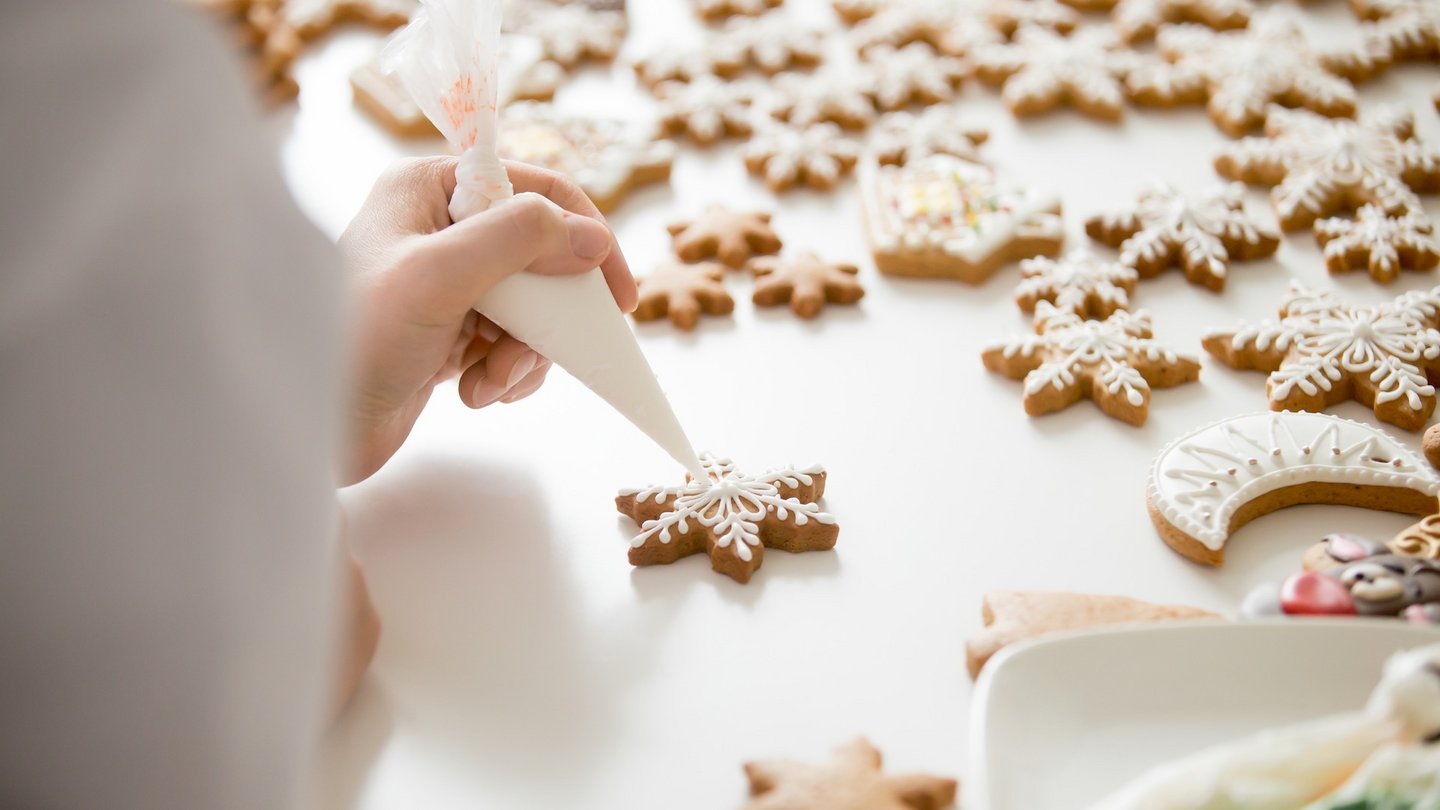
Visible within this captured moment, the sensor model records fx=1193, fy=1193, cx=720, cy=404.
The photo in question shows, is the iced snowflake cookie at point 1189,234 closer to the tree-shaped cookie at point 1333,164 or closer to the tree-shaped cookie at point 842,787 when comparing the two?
the tree-shaped cookie at point 1333,164

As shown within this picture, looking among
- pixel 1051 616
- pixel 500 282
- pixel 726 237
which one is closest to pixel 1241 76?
pixel 726 237

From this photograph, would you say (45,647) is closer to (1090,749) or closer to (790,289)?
(1090,749)

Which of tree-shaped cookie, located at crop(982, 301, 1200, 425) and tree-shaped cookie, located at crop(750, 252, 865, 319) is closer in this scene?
tree-shaped cookie, located at crop(982, 301, 1200, 425)

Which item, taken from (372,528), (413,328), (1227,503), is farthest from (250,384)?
(1227,503)

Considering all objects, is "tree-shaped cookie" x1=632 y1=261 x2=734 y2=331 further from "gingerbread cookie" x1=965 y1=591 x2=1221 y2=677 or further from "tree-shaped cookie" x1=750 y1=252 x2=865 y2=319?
"gingerbread cookie" x1=965 y1=591 x2=1221 y2=677

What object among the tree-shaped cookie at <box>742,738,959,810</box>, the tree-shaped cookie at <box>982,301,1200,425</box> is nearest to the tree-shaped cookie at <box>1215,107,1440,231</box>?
the tree-shaped cookie at <box>982,301,1200,425</box>
